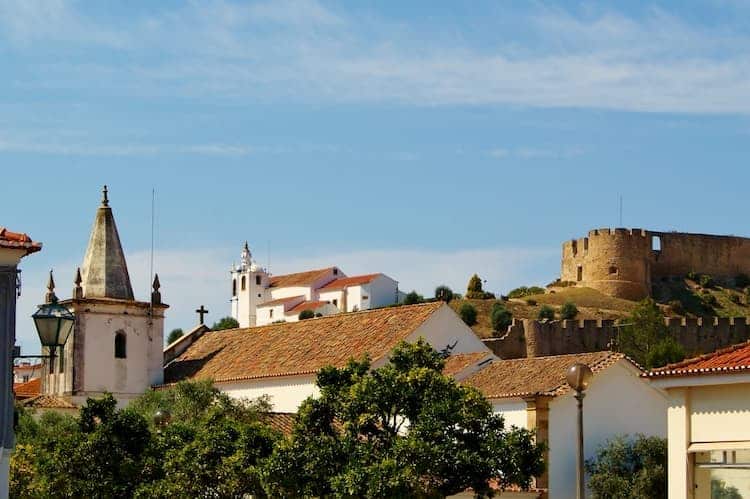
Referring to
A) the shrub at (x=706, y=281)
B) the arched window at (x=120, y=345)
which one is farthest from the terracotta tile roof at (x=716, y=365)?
the shrub at (x=706, y=281)

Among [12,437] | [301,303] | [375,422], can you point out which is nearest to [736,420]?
[12,437]

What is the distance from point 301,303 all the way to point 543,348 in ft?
115

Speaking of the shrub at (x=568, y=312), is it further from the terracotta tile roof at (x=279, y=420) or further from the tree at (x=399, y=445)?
the tree at (x=399, y=445)

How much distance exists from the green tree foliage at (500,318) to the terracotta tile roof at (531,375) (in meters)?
Answer: 56.1

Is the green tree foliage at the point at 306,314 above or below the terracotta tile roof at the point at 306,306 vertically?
below

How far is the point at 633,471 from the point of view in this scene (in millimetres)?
37781

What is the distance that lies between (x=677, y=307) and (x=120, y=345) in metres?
67.9

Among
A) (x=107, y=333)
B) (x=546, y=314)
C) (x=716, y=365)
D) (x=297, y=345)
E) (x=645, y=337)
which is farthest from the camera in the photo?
(x=546, y=314)

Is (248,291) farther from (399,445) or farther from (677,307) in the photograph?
(399,445)

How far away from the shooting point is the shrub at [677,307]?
11539 cm

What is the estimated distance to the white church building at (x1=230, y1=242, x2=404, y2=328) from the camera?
118 m

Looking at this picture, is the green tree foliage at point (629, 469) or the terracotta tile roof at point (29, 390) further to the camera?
the terracotta tile roof at point (29, 390)

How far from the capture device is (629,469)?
37938mm

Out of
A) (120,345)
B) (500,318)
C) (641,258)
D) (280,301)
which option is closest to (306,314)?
(280,301)
